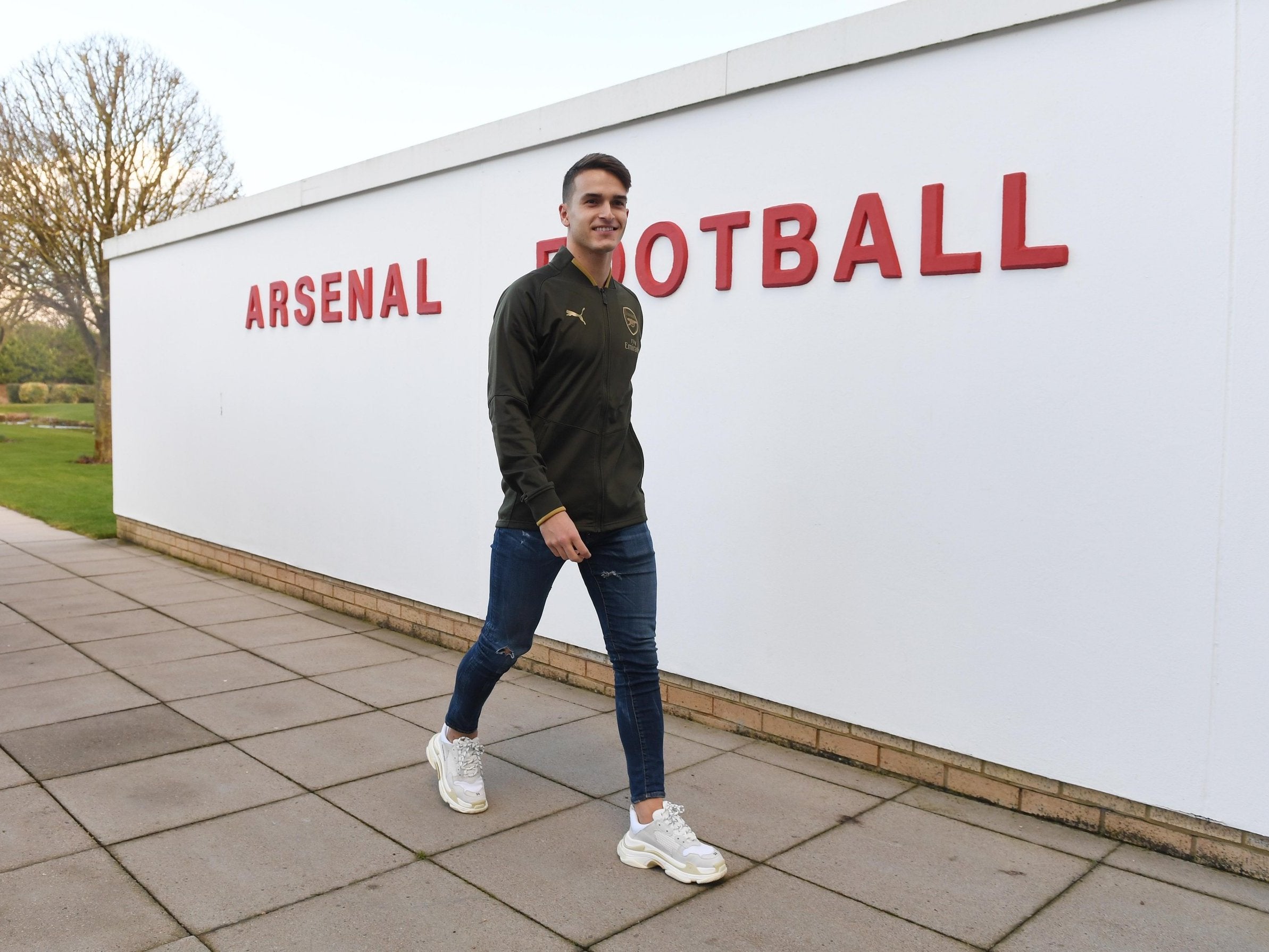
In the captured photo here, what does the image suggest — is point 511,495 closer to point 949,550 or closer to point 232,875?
point 232,875

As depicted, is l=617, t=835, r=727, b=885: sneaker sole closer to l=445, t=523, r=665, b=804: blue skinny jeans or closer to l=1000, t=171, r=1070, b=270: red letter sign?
l=445, t=523, r=665, b=804: blue skinny jeans

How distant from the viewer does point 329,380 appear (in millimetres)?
6469

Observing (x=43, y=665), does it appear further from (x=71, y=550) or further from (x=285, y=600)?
(x=71, y=550)

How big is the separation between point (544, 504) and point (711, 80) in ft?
7.21

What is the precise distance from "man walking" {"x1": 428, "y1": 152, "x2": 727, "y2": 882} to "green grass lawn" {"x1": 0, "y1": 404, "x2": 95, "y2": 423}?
3720 cm

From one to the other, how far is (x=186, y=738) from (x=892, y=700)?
8.76 feet

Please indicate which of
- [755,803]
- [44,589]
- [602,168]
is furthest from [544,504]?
[44,589]

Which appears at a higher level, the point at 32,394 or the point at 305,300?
the point at 305,300

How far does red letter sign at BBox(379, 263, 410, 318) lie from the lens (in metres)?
5.80

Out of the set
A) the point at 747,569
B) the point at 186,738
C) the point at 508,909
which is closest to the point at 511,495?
the point at 508,909

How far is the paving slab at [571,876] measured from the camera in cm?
259

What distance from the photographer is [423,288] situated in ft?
18.5

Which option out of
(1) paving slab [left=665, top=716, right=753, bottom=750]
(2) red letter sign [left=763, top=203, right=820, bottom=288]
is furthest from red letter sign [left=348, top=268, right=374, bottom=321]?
(1) paving slab [left=665, top=716, right=753, bottom=750]

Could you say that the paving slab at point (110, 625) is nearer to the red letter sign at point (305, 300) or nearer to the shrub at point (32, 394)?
the red letter sign at point (305, 300)
